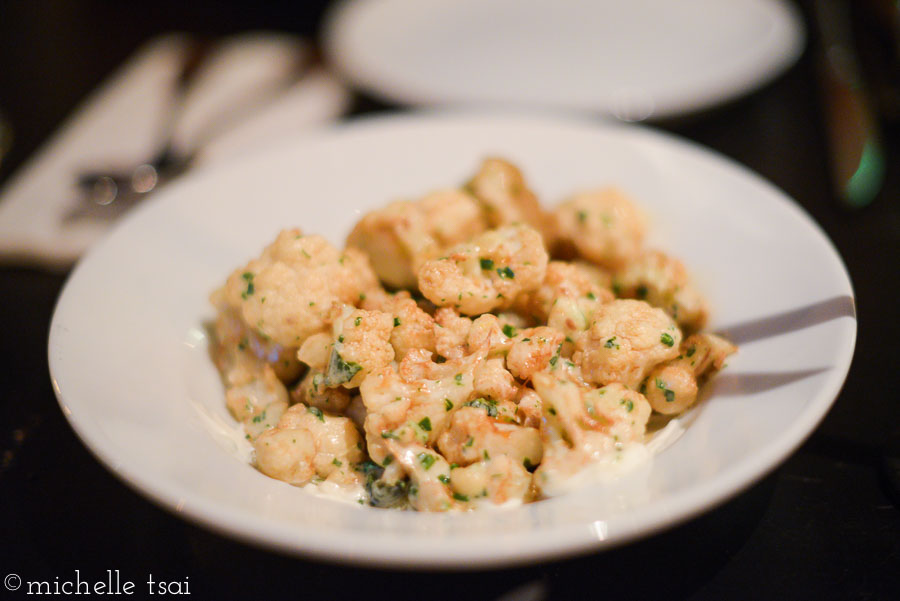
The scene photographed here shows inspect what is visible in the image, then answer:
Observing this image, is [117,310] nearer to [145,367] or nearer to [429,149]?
[145,367]

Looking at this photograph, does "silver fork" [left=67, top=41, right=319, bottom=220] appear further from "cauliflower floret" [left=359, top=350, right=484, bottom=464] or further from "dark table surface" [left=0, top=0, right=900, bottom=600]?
"cauliflower floret" [left=359, top=350, right=484, bottom=464]

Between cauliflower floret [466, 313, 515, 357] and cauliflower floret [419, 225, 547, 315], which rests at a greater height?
cauliflower floret [419, 225, 547, 315]

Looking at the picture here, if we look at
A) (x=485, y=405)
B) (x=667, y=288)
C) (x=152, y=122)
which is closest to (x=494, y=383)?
(x=485, y=405)

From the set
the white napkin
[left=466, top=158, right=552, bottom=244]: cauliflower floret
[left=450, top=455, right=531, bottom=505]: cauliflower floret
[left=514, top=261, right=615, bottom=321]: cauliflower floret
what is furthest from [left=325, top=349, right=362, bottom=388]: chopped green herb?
the white napkin

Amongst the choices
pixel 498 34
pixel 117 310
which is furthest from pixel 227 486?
pixel 498 34

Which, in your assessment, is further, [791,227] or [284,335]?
[791,227]

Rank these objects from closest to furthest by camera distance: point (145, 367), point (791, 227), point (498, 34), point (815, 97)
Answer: point (145, 367) < point (791, 227) < point (815, 97) < point (498, 34)
